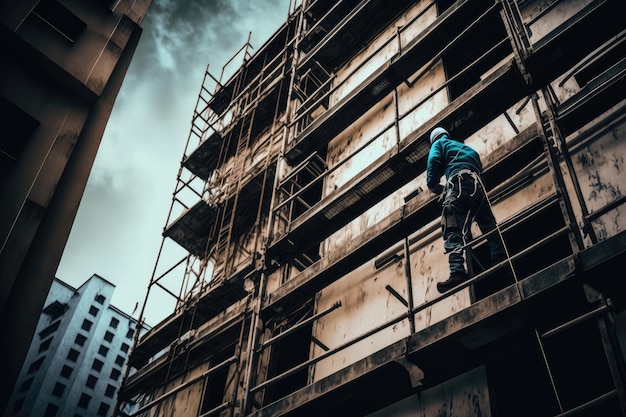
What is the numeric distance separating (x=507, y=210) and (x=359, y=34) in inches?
284

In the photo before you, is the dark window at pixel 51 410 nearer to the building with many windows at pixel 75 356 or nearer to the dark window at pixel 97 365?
the building with many windows at pixel 75 356

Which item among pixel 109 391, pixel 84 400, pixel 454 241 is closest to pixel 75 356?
pixel 84 400

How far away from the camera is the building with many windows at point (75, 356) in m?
48.5

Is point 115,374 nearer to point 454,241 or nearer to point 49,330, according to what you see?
point 49,330

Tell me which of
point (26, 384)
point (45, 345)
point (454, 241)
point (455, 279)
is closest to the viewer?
point (455, 279)

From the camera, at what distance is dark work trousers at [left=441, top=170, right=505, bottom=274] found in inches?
214

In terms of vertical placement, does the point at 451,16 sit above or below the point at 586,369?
above

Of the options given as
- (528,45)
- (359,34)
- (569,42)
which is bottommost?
(569,42)

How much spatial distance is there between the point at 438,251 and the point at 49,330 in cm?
6002

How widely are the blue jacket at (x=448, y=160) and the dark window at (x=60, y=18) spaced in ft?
23.5

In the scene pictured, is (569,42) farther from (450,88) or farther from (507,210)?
(450,88)

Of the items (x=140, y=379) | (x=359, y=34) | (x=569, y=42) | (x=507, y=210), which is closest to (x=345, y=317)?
(x=507, y=210)

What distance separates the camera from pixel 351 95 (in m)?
9.24

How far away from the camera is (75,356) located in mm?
53375
